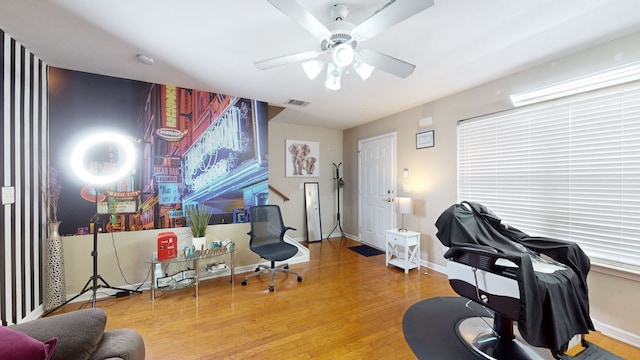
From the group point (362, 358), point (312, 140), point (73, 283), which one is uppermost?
point (312, 140)

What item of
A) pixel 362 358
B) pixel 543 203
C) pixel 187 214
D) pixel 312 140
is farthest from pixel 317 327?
pixel 312 140

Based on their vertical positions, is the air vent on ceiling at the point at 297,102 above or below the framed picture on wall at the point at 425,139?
above

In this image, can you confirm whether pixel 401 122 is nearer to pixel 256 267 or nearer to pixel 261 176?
pixel 261 176

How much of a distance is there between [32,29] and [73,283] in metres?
2.41

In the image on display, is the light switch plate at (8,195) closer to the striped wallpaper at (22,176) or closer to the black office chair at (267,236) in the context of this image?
the striped wallpaper at (22,176)

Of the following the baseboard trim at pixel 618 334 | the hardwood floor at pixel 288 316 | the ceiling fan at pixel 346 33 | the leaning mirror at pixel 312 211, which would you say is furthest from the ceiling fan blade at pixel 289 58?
the leaning mirror at pixel 312 211

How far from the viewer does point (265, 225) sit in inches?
132

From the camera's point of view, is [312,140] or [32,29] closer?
[32,29]

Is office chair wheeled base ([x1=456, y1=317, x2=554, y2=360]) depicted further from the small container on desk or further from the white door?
the small container on desk

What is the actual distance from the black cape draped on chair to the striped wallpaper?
11.6 feet

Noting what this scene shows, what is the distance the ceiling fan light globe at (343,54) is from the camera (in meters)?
1.56

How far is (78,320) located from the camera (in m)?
1.08

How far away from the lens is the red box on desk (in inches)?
106

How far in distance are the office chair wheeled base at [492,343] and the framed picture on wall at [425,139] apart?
7.42 ft
